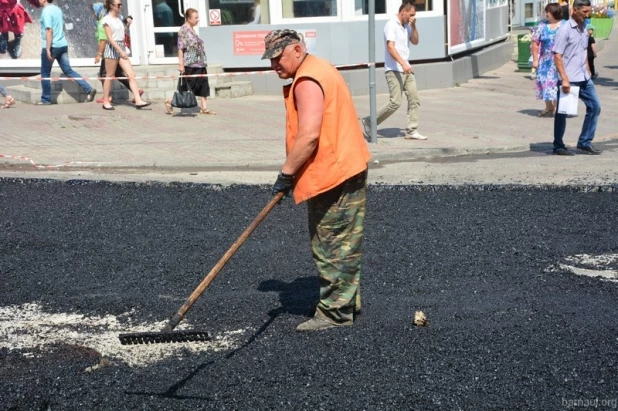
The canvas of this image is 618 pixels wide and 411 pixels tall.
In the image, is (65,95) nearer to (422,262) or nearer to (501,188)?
(501,188)

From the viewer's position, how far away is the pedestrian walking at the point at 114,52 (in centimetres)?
1555

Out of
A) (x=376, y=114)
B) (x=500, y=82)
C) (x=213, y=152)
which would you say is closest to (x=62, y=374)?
(x=213, y=152)

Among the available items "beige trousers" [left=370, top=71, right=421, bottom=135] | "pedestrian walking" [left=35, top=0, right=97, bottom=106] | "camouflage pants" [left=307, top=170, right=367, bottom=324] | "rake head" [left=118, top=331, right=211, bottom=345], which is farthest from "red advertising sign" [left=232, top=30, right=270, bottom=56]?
"rake head" [left=118, top=331, right=211, bottom=345]

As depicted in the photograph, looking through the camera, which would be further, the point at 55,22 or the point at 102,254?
the point at 55,22

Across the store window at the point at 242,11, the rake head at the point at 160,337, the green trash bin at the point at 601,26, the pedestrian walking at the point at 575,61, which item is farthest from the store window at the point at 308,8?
the green trash bin at the point at 601,26

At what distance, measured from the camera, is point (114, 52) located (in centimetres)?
1577

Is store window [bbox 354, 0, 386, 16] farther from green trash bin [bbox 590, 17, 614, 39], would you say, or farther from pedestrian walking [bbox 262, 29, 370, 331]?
green trash bin [bbox 590, 17, 614, 39]

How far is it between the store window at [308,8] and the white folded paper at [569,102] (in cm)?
734

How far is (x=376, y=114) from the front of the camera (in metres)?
12.9

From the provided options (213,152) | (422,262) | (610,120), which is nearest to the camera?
(422,262)

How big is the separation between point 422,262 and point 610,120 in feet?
29.0

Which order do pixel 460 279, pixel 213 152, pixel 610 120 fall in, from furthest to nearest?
A: pixel 610 120, pixel 213 152, pixel 460 279

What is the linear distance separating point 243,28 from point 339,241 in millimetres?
12837

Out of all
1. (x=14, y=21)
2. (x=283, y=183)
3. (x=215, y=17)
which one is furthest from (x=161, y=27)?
(x=283, y=183)
